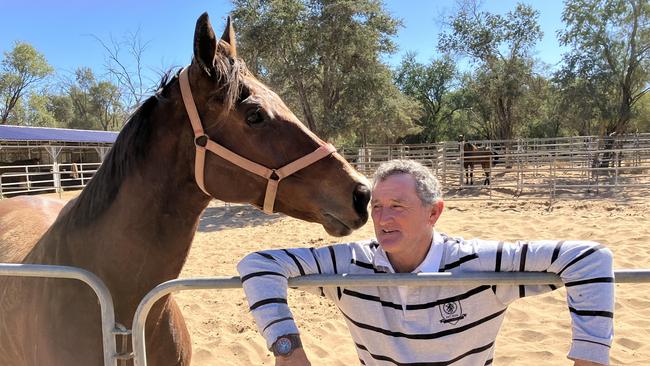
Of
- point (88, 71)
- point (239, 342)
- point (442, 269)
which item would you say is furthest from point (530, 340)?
point (88, 71)

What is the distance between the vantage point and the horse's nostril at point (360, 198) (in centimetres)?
166

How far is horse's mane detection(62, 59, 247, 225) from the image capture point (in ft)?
5.49

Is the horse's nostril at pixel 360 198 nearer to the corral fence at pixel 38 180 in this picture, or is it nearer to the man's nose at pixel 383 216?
the man's nose at pixel 383 216

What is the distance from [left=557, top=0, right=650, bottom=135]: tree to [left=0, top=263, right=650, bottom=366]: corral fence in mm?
21974

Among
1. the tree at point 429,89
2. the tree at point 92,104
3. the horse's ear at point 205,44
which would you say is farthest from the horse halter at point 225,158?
the tree at point 92,104

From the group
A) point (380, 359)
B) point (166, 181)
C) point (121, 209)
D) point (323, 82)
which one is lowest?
point (380, 359)

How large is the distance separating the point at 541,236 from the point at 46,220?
7.09 metres

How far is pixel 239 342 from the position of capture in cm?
389

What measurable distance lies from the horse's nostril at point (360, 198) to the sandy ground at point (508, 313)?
7.64 feet

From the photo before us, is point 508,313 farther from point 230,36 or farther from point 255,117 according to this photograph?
point 230,36

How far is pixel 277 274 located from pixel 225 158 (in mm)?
573

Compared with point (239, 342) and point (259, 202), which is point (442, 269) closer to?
point (259, 202)

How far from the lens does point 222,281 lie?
130 cm

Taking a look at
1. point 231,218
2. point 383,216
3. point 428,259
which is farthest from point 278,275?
point 231,218
